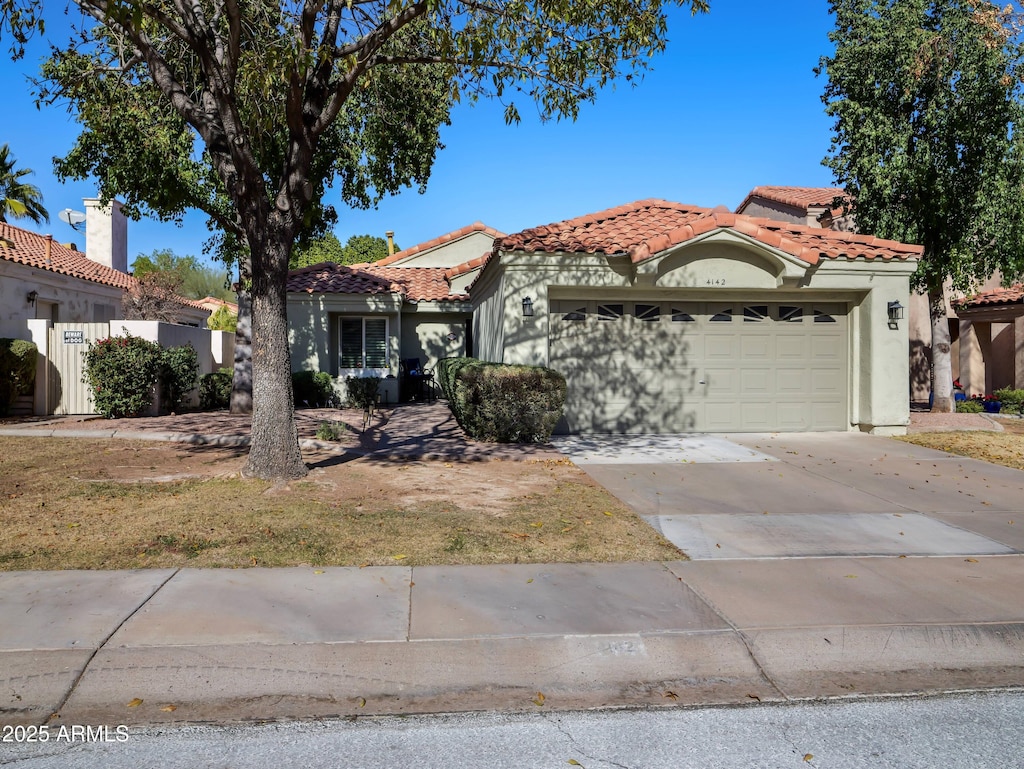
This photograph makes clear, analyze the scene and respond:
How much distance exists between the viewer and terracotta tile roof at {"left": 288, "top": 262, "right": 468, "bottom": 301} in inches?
776

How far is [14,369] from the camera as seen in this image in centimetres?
1463

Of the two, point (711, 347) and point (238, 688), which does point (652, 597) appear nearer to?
point (238, 688)

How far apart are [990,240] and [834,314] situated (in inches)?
186

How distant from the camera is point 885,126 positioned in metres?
14.8

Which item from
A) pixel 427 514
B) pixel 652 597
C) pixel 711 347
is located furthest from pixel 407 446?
pixel 652 597

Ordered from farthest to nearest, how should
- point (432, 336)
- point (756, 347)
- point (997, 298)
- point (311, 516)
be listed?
point (432, 336) < point (997, 298) < point (756, 347) < point (311, 516)

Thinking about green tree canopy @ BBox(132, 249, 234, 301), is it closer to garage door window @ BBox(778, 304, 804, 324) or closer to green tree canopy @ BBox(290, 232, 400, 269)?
green tree canopy @ BBox(290, 232, 400, 269)

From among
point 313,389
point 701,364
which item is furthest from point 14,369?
point 701,364

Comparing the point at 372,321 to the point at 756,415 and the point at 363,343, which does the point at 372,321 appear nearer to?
the point at 363,343

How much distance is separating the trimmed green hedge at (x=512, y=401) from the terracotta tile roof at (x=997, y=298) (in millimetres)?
14381

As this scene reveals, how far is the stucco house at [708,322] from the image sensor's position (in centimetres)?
1231

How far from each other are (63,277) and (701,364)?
18.9 metres

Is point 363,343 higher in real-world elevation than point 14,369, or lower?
higher

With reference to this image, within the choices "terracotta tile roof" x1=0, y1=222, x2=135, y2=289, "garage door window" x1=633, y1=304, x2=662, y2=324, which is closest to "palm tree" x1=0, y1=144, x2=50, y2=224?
"terracotta tile roof" x1=0, y1=222, x2=135, y2=289
